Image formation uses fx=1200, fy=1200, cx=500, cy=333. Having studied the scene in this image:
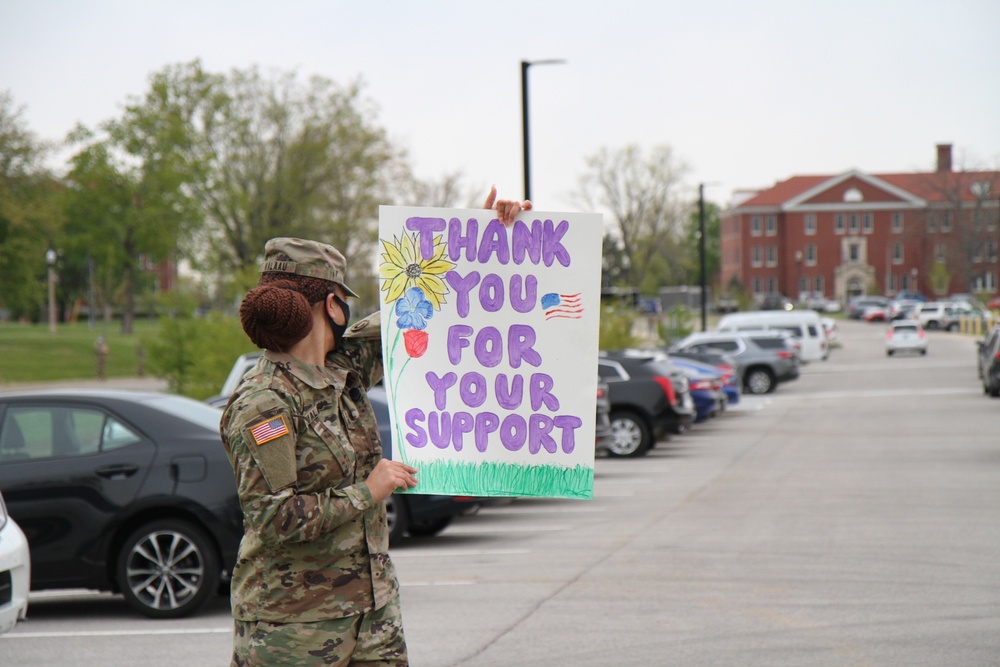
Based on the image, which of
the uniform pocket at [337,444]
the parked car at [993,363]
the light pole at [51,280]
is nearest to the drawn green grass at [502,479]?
the uniform pocket at [337,444]

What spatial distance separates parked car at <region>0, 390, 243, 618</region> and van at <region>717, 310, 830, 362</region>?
3776 centimetres

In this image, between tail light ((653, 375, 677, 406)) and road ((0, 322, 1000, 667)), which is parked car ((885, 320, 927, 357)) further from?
road ((0, 322, 1000, 667))

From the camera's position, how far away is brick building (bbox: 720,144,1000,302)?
118 metres

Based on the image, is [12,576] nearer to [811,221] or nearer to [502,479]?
[502,479]

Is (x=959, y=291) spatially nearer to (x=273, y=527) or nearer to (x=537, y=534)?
(x=537, y=534)

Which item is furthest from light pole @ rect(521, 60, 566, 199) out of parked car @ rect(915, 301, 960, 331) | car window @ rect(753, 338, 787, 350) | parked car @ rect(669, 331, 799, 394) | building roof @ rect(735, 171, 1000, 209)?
building roof @ rect(735, 171, 1000, 209)

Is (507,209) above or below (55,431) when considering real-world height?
above

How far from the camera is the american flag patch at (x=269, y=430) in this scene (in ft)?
9.97

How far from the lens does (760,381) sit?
36250 millimetres

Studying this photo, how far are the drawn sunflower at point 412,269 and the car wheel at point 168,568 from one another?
4.68 m

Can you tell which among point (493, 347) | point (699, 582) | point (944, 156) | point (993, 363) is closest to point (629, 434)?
point (699, 582)

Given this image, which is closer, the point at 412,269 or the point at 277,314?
the point at 277,314

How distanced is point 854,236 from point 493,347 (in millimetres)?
124525

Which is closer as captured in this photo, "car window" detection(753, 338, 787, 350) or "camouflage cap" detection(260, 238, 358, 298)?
"camouflage cap" detection(260, 238, 358, 298)
